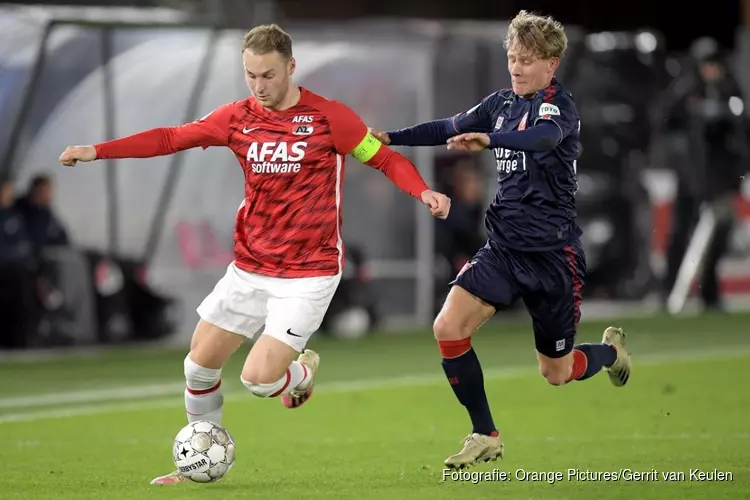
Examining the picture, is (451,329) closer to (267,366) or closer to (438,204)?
(438,204)

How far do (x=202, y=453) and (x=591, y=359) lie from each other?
2334 millimetres

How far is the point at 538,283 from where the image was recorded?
315 inches

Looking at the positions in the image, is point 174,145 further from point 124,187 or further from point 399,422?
point 124,187

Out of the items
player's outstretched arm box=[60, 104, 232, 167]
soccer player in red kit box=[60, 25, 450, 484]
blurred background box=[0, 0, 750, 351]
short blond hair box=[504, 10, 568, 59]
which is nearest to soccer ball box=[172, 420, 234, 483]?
soccer player in red kit box=[60, 25, 450, 484]

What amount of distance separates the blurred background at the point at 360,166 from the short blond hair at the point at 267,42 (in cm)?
908

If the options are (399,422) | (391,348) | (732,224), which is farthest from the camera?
(732,224)

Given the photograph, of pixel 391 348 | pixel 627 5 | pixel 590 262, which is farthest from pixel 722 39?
pixel 391 348

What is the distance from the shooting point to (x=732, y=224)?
68.4ft

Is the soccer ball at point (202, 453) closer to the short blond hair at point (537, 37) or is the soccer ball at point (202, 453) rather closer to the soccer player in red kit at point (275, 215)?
the soccer player in red kit at point (275, 215)

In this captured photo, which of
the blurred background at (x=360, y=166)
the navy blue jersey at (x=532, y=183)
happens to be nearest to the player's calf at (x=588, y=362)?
the navy blue jersey at (x=532, y=183)

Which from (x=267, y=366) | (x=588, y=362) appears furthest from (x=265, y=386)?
(x=588, y=362)

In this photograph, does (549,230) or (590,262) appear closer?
(549,230)

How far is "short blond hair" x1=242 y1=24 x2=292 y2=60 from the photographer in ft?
24.5

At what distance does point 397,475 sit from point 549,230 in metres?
1.48
